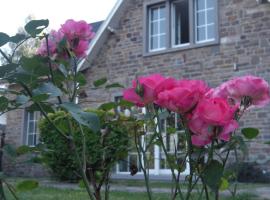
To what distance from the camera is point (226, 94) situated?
3.94ft

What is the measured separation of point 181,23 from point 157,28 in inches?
28.5

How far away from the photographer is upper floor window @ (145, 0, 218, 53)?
447 inches

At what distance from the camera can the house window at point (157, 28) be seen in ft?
40.0

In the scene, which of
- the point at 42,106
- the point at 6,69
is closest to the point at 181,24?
the point at 42,106

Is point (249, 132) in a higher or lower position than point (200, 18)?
lower

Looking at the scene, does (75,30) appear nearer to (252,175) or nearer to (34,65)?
(34,65)

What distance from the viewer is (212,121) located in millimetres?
1002

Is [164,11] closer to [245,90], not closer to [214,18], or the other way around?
[214,18]

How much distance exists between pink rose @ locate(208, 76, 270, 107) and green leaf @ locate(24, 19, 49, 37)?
1.67ft

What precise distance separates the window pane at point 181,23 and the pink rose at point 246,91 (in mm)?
10739

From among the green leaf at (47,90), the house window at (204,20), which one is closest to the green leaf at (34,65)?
the green leaf at (47,90)

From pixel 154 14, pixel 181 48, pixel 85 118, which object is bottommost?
pixel 85 118

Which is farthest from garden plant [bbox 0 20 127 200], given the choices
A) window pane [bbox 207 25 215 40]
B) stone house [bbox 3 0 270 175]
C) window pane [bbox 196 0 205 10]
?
window pane [bbox 196 0 205 10]

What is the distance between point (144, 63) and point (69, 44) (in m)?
10.8
